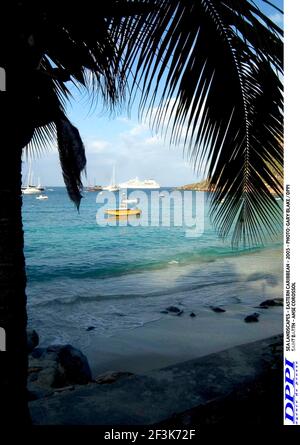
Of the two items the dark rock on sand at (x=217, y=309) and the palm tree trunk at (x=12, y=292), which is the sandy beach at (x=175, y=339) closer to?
the dark rock on sand at (x=217, y=309)

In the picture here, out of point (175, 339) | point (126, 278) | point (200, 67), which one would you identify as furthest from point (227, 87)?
point (126, 278)

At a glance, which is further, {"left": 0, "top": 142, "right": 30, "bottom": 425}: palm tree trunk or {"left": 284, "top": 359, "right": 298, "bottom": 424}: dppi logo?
{"left": 284, "top": 359, "right": 298, "bottom": 424}: dppi logo

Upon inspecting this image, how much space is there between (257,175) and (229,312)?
637 cm

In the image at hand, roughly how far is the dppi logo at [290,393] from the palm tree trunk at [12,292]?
40.2 inches

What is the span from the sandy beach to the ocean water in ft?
→ 1.54

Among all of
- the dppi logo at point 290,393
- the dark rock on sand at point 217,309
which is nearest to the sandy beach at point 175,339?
the dark rock on sand at point 217,309

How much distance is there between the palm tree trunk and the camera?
1233 mm

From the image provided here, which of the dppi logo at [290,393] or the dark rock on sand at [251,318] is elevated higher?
the dppi logo at [290,393]

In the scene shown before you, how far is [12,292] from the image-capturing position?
50.4 inches

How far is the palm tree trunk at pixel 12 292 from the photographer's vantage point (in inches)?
48.6

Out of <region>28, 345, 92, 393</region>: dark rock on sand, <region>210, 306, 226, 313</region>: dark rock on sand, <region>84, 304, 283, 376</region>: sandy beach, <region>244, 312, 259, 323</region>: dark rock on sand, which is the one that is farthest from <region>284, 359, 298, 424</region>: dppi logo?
<region>210, 306, 226, 313</region>: dark rock on sand

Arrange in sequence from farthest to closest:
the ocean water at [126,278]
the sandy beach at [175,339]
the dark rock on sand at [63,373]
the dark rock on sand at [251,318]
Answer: the ocean water at [126,278] → the dark rock on sand at [251,318] → the sandy beach at [175,339] → the dark rock on sand at [63,373]

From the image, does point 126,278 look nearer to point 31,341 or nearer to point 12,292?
point 31,341

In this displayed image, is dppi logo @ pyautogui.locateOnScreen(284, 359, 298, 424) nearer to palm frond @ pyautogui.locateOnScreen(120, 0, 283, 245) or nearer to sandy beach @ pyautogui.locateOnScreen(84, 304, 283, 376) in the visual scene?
palm frond @ pyautogui.locateOnScreen(120, 0, 283, 245)
